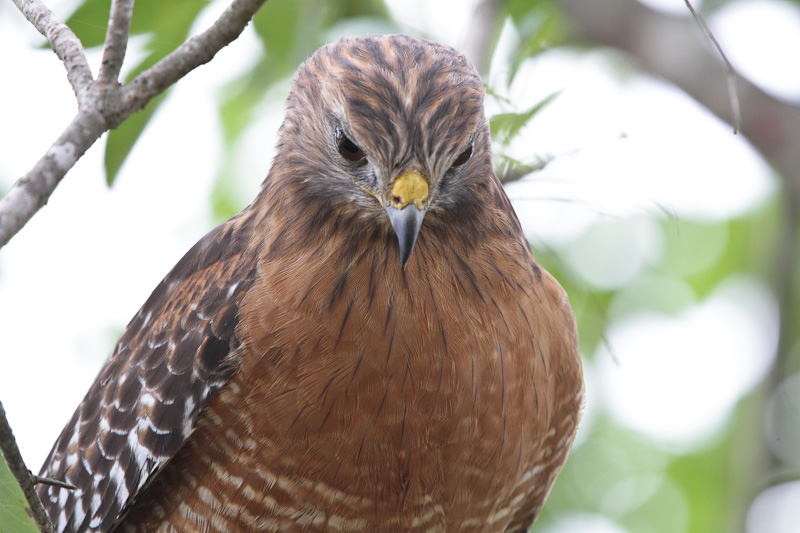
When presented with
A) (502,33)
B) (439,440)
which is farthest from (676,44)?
(439,440)

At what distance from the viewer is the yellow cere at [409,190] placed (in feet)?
10.4

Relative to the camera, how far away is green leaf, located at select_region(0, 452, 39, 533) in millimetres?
2064

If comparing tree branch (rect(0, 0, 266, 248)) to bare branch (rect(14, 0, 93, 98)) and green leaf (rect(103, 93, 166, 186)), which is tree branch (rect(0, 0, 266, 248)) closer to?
bare branch (rect(14, 0, 93, 98))

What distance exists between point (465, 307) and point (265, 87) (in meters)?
2.83

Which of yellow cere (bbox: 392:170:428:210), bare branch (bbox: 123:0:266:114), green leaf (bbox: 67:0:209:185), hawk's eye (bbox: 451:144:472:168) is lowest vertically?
hawk's eye (bbox: 451:144:472:168)

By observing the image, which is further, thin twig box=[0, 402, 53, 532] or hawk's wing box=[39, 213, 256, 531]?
hawk's wing box=[39, 213, 256, 531]

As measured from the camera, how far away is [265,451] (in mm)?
3520

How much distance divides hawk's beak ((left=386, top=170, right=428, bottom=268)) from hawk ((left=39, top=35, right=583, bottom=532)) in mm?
11

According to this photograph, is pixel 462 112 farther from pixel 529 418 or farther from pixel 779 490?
pixel 779 490

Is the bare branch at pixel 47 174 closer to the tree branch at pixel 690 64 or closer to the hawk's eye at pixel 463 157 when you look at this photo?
the hawk's eye at pixel 463 157

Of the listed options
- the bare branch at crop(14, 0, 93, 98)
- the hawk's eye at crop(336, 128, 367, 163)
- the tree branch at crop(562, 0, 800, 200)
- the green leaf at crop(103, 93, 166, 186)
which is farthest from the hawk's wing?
the tree branch at crop(562, 0, 800, 200)

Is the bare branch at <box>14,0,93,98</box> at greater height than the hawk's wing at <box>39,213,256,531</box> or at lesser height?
greater

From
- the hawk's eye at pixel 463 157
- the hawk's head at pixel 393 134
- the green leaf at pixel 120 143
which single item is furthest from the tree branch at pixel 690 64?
the green leaf at pixel 120 143

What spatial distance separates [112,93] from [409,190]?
1.17 meters
